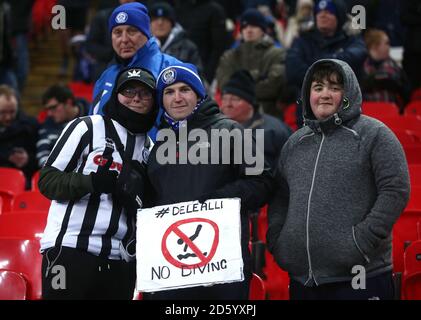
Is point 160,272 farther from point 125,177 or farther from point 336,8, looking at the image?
point 336,8

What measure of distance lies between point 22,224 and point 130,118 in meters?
1.65

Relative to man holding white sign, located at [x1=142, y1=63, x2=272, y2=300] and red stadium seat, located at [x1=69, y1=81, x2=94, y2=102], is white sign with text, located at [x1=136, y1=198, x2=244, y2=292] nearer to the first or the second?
man holding white sign, located at [x1=142, y1=63, x2=272, y2=300]

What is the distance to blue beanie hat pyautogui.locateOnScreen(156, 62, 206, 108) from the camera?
15.3 ft

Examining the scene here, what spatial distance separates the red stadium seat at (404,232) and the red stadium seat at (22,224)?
215 cm

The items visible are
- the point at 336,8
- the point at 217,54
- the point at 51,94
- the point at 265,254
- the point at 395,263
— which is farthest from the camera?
the point at 217,54

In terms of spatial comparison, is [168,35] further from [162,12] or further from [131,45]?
[131,45]

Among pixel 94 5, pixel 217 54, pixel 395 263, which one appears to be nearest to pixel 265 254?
pixel 395 263

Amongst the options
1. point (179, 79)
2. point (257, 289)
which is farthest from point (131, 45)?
point (257, 289)

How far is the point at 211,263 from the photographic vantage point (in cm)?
438

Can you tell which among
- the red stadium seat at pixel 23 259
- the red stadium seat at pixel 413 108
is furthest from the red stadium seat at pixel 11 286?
the red stadium seat at pixel 413 108

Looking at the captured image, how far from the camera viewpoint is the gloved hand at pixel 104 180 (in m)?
4.53

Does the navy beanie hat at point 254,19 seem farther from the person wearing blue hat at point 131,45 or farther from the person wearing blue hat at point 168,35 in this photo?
the person wearing blue hat at point 131,45

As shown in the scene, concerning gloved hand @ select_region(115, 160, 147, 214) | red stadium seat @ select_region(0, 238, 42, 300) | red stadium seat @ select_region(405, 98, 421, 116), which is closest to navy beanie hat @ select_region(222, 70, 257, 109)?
red stadium seat @ select_region(405, 98, 421, 116)

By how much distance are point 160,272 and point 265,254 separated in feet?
6.71
